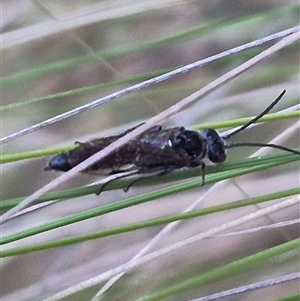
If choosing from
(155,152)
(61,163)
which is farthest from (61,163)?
(155,152)

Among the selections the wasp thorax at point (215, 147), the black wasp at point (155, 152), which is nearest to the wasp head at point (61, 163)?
the black wasp at point (155, 152)

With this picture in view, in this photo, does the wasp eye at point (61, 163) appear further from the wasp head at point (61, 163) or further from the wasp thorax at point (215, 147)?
the wasp thorax at point (215, 147)

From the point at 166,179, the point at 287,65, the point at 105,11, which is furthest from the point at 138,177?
the point at 287,65

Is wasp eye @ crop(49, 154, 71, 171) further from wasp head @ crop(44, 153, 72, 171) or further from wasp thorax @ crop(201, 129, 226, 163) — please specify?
wasp thorax @ crop(201, 129, 226, 163)

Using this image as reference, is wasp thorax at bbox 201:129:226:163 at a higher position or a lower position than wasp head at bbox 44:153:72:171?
lower

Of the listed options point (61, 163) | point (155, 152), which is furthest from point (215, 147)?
point (61, 163)

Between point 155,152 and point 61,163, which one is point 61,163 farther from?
point 155,152

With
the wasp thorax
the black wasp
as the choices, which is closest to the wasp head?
the black wasp

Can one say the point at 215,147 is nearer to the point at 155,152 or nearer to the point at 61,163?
the point at 155,152
